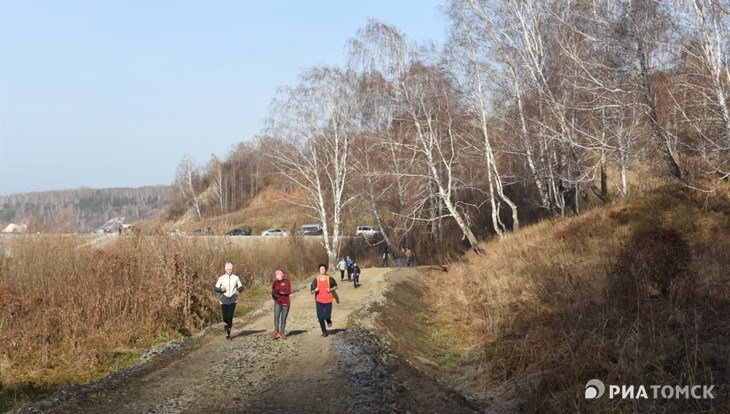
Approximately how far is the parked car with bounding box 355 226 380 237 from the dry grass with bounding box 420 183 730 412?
24068 millimetres

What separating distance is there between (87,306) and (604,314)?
12201 mm

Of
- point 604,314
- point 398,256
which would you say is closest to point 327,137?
point 398,256

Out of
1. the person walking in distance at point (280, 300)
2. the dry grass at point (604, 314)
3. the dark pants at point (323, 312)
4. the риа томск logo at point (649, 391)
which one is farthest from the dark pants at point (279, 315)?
the риа томск logo at point (649, 391)

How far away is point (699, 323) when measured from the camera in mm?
8617

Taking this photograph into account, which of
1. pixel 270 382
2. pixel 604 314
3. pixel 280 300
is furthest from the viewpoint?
pixel 280 300

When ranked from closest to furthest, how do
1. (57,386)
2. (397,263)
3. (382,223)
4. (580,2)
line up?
(57,386) → (580,2) → (397,263) → (382,223)

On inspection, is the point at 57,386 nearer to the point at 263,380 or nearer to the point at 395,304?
the point at 263,380

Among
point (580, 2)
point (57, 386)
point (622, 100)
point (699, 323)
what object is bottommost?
point (57, 386)

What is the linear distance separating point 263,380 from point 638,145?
60.0 ft

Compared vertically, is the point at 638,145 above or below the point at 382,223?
above

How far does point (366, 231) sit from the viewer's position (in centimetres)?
4722

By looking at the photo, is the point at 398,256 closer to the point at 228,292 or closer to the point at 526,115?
the point at 526,115

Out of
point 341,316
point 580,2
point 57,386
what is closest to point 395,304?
point 341,316

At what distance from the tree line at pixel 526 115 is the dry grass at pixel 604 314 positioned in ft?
10.7
